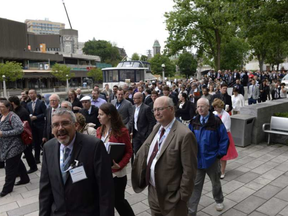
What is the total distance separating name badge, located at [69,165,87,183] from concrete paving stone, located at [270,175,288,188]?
4427 mm

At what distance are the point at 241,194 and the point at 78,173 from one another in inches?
144

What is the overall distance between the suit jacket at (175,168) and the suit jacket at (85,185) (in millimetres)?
614

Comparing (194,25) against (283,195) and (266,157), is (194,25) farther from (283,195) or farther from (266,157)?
(283,195)

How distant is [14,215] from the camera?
4191 mm

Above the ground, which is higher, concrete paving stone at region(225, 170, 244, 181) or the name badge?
the name badge

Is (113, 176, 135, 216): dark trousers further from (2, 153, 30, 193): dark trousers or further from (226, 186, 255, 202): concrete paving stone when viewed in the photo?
(2, 153, 30, 193): dark trousers

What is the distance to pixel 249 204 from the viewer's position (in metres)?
4.31

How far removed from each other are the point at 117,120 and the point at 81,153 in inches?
47.7

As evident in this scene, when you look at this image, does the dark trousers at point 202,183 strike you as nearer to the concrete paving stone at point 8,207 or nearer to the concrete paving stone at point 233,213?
the concrete paving stone at point 233,213

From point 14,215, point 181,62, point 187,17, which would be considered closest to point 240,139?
point 14,215

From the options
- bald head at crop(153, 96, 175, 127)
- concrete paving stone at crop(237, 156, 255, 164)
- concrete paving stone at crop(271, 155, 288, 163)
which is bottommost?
concrete paving stone at crop(237, 156, 255, 164)

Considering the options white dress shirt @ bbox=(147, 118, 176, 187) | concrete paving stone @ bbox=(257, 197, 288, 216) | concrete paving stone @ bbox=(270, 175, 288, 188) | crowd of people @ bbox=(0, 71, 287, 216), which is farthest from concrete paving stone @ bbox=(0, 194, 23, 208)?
concrete paving stone @ bbox=(270, 175, 288, 188)

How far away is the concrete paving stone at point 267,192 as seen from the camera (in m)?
4.58

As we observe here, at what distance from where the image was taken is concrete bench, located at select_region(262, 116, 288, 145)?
302 inches
